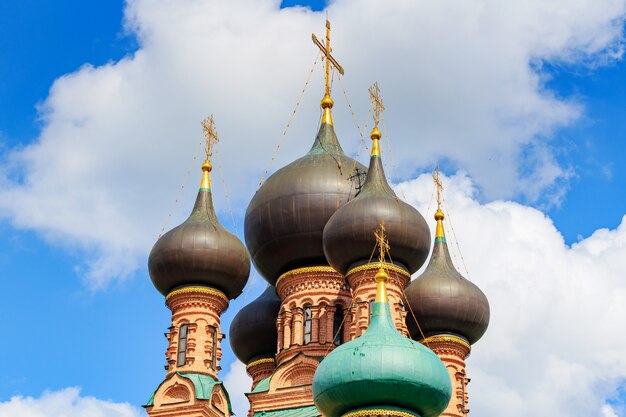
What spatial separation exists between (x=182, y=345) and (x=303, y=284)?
95.6 inches

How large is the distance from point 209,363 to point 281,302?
2178mm

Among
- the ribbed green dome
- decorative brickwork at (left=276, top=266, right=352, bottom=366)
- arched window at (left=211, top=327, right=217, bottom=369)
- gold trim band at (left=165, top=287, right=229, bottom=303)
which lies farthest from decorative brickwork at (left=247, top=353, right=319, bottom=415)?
the ribbed green dome

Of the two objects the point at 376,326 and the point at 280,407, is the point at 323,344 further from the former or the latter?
the point at 376,326

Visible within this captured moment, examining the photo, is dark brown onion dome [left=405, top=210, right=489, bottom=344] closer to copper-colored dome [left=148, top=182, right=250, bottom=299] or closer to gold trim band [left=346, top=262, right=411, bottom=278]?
gold trim band [left=346, top=262, right=411, bottom=278]

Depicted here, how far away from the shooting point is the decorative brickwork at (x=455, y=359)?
2345 cm

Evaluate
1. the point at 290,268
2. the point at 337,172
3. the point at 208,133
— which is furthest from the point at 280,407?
the point at 208,133

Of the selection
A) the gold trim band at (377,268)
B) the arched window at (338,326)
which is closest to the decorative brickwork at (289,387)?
the arched window at (338,326)

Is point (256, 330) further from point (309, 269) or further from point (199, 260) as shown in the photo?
point (199, 260)

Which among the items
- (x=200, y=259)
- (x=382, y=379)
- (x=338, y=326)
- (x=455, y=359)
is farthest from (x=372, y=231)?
(x=382, y=379)

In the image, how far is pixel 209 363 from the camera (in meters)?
23.0

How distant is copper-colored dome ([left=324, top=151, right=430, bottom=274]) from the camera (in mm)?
21812

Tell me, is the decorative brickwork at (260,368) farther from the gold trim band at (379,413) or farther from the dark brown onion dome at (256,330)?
the gold trim band at (379,413)

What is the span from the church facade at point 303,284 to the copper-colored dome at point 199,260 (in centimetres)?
2

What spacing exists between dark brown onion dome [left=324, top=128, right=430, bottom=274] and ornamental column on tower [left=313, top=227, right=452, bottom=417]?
4328mm
